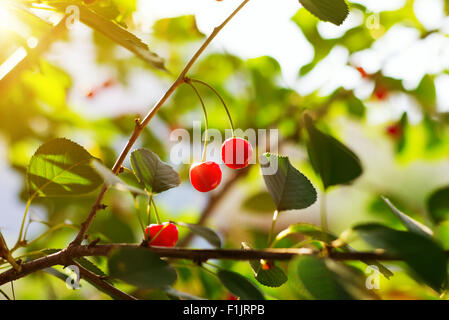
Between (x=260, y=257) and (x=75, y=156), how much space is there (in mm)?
289

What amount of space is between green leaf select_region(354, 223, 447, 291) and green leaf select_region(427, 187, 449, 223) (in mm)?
234

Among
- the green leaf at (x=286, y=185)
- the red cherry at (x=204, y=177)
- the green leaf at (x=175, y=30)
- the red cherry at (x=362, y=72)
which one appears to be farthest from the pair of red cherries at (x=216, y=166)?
the red cherry at (x=362, y=72)

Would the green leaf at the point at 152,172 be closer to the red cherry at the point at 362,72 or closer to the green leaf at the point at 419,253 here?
the green leaf at the point at 419,253

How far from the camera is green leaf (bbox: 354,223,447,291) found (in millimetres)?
333

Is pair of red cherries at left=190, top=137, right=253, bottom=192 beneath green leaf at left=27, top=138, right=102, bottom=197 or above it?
above

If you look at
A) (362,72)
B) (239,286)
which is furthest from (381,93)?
(239,286)

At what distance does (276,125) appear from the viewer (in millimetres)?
1576

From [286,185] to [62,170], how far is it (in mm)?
286

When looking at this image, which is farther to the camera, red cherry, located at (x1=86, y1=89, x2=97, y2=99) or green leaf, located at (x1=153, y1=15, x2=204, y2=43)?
red cherry, located at (x1=86, y1=89, x2=97, y2=99)

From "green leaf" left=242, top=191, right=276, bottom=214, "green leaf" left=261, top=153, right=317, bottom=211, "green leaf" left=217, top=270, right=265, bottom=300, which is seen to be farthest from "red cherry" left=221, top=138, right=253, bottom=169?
"green leaf" left=242, top=191, right=276, bottom=214

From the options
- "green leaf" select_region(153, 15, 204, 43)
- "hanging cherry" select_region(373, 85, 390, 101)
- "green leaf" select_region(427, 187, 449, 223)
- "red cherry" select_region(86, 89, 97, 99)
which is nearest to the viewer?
"green leaf" select_region(427, 187, 449, 223)

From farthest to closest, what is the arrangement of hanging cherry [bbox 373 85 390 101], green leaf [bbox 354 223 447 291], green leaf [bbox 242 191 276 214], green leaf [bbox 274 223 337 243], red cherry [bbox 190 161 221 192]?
hanging cherry [bbox 373 85 390 101]
green leaf [bbox 242 191 276 214]
red cherry [bbox 190 161 221 192]
green leaf [bbox 274 223 337 243]
green leaf [bbox 354 223 447 291]

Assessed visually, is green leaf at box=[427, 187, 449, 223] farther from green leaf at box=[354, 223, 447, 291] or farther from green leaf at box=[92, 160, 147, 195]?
green leaf at box=[92, 160, 147, 195]

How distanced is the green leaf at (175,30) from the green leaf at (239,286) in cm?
119
